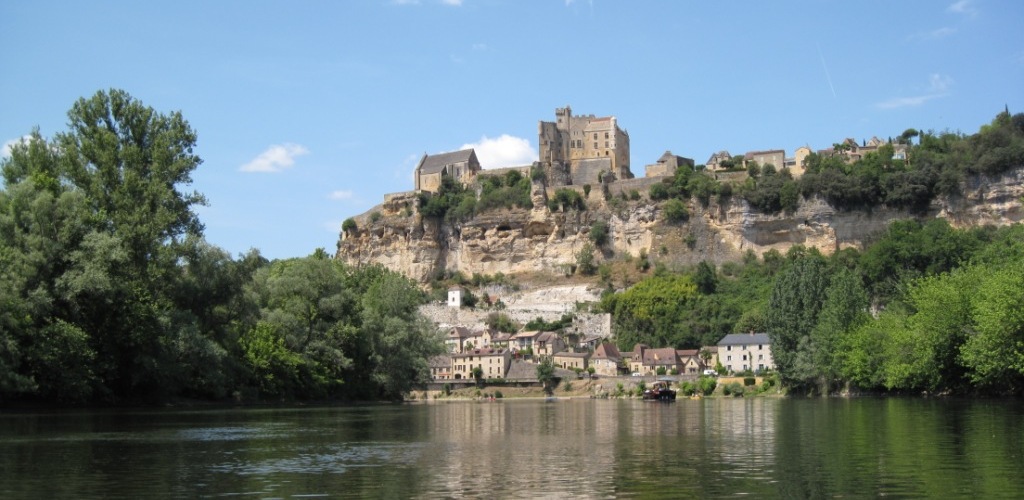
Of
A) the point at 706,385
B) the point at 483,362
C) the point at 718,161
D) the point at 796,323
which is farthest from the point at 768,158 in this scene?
the point at 796,323

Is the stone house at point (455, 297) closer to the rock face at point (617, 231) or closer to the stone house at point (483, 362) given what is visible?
the rock face at point (617, 231)

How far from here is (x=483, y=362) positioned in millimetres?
111688

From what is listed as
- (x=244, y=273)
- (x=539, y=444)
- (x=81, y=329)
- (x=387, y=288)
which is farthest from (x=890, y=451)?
(x=387, y=288)

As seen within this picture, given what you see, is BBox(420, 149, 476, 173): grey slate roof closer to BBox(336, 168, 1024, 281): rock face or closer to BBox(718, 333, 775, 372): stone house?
BBox(336, 168, 1024, 281): rock face

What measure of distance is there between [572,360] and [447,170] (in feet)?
157

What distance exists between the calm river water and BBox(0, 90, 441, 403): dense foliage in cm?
382

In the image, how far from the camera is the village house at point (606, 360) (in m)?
107

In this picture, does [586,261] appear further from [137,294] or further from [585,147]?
[137,294]

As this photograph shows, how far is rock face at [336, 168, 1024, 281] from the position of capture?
114 meters

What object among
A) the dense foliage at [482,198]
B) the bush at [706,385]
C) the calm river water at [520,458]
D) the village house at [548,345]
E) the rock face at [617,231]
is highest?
the dense foliage at [482,198]

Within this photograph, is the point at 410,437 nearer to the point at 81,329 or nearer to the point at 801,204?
the point at 81,329

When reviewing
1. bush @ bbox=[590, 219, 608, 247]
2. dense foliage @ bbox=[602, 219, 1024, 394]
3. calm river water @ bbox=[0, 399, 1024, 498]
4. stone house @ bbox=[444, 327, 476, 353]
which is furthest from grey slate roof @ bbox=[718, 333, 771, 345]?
calm river water @ bbox=[0, 399, 1024, 498]

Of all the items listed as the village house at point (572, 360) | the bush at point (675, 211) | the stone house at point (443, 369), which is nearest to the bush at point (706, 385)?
the village house at point (572, 360)

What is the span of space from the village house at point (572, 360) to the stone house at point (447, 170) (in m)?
43.5
